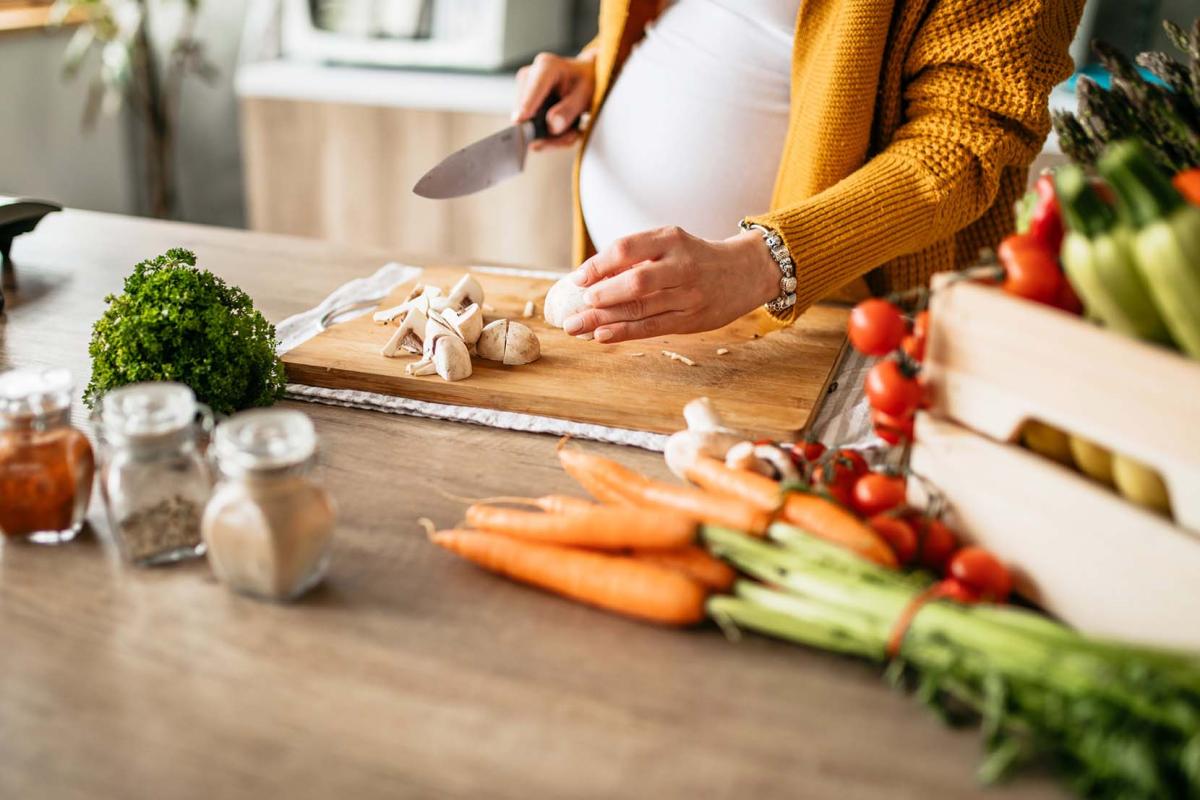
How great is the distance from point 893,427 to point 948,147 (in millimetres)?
543

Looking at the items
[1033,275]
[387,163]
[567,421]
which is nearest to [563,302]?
[567,421]

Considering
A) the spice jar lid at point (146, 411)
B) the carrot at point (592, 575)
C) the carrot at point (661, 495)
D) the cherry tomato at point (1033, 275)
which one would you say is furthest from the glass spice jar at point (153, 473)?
the cherry tomato at point (1033, 275)

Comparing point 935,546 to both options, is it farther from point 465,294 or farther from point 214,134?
point 214,134

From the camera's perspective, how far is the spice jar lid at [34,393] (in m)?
0.85

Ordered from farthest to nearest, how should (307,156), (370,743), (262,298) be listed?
(307,156)
(262,298)
(370,743)

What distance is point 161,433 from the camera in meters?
0.82

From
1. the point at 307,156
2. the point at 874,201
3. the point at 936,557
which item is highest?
the point at 874,201

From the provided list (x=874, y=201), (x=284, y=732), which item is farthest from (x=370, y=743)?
(x=874, y=201)

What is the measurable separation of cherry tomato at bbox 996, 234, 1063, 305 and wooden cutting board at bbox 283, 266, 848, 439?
382 mm

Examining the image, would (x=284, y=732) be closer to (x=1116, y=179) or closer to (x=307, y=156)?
(x=1116, y=179)

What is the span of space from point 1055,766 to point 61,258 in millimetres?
1613

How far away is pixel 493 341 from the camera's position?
127 centimetres

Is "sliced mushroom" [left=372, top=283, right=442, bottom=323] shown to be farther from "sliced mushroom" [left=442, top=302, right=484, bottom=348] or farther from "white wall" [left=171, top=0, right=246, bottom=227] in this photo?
"white wall" [left=171, top=0, right=246, bottom=227]

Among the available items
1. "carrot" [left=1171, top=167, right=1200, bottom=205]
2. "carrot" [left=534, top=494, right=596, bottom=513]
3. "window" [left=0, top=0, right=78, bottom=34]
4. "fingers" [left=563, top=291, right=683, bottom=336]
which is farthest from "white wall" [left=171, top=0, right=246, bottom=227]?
"carrot" [left=1171, top=167, right=1200, bottom=205]
